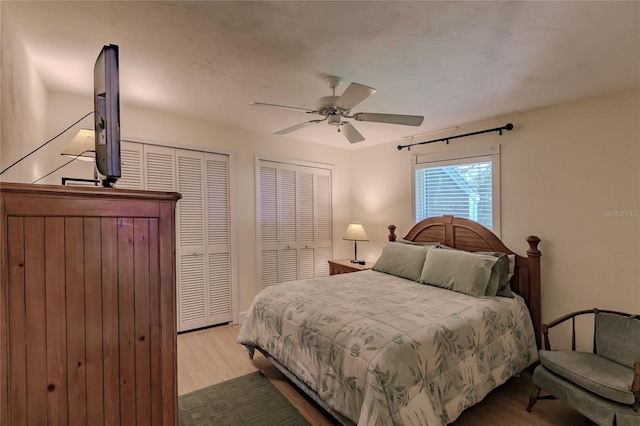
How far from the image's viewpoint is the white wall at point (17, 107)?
1.55 m

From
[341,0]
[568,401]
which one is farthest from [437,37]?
[568,401]

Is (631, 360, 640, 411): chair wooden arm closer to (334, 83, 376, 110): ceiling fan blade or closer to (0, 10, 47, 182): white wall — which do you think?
(334, 83, 376, 110): ceiling fan blade

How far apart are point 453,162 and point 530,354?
2.11 metres

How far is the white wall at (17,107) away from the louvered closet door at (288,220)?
8.25 feet

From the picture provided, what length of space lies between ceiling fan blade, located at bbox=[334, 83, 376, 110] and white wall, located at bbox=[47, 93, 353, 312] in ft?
6.68

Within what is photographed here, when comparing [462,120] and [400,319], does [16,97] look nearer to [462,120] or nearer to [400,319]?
[400,319]

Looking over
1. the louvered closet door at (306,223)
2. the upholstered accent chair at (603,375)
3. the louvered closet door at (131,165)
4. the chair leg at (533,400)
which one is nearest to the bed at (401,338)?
the chair leg at (533,400)

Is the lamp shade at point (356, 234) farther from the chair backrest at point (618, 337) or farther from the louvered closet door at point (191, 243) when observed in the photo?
the chair backrest at point (618, 337)

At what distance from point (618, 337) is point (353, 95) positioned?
2511mm

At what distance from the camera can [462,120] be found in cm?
337

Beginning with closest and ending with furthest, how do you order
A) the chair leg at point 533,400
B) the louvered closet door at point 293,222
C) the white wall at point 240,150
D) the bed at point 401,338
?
the bed at point 401,338, the chair leg at point 533,400, the white wall at point 240,150, the louvered closet door at point 293,222

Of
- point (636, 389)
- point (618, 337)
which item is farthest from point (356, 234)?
Answer: point (636, 389)

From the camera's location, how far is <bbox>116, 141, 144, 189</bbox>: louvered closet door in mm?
3084

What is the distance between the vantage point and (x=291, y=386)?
2.51 m
